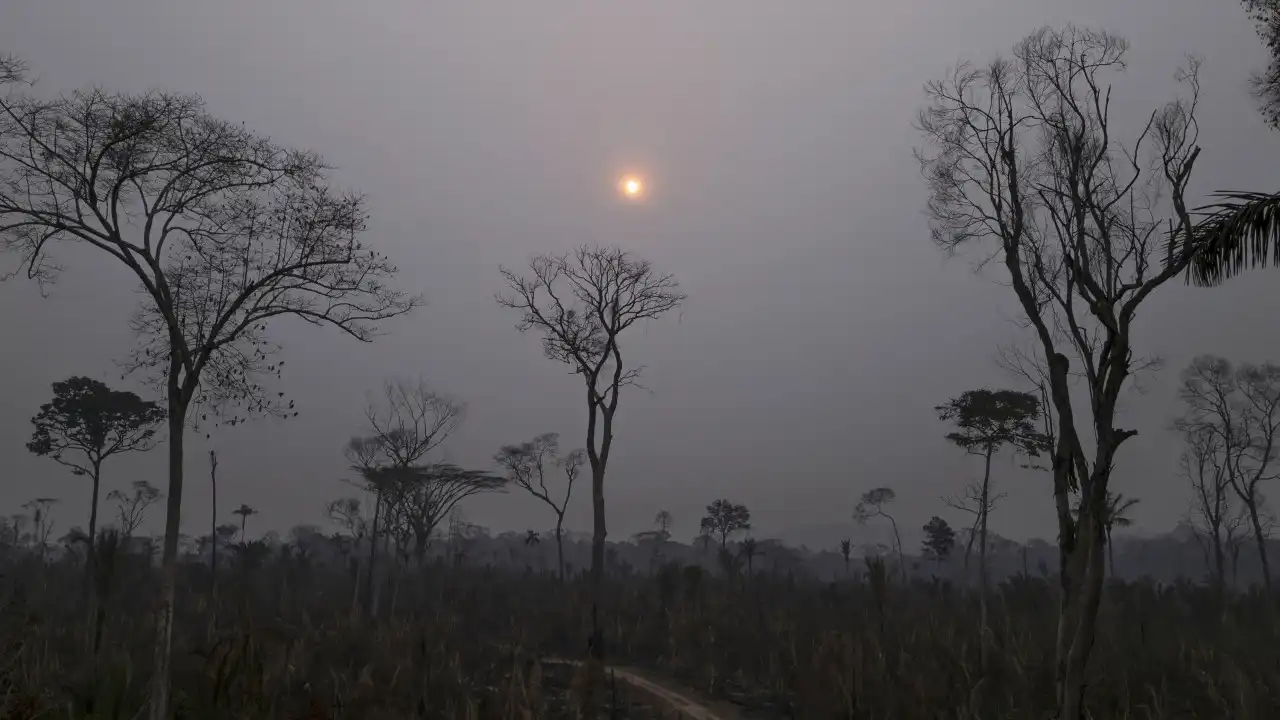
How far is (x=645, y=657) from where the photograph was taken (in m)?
23.3

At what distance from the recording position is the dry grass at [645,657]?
37.0 feet

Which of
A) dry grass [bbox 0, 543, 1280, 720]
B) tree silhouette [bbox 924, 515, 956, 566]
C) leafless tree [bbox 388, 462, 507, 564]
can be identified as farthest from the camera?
tree silhouette [bbox 924, 515, 956, 566]

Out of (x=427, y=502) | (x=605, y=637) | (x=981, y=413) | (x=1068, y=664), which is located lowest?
(x=605, y=637)

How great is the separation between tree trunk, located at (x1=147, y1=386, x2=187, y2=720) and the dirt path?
6.79m

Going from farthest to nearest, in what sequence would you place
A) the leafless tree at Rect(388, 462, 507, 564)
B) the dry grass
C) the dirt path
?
1. the leafless tree at Rect(388, 462, 507, 564)
2. the dirt path
3. the dry grass

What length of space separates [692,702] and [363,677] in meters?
7.18

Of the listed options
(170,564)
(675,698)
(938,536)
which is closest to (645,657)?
(675,698)

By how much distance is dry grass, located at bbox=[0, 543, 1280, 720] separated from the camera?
1127cm

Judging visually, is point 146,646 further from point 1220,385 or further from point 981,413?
point 1220,385

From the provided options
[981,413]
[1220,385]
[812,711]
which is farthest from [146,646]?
[1220,385]

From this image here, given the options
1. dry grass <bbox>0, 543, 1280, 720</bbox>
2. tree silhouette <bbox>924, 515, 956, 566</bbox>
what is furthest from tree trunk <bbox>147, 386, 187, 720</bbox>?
tree silhouette <bbox>924, 515, 956, 566</bbox>

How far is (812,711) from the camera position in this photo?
1373 cm

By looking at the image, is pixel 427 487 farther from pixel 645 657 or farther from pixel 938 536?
pixel 938 536

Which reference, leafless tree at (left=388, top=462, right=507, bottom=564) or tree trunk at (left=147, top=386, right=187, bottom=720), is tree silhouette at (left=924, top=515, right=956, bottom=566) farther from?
tree trunk at (left=147, top=386, right=187, bottom=720)
